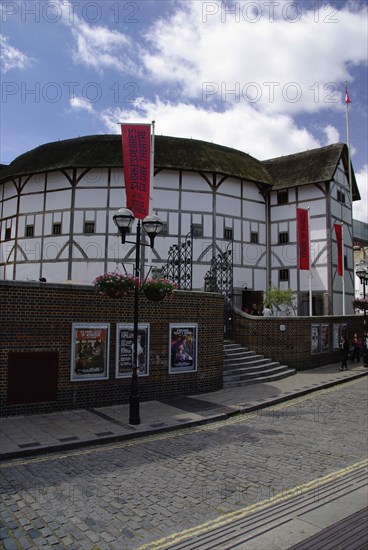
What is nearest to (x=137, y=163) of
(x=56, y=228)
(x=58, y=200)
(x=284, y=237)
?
(x=58, y=200)

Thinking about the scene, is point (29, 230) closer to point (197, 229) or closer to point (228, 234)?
point (197, 229)

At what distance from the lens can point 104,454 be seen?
25.4 ft

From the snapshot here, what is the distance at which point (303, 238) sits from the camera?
957 inches

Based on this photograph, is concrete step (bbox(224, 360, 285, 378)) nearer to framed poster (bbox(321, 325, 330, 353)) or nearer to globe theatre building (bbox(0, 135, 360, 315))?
framed poster (bbox(321, 325, 330, 353))

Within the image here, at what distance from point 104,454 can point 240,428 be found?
3.49 m

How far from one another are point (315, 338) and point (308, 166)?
47.5ft

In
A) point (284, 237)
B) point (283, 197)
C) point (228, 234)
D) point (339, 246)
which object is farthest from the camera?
point (283, 197)

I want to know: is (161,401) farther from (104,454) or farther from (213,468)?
(213,468)

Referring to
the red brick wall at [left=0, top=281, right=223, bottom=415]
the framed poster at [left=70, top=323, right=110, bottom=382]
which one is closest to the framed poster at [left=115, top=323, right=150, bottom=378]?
the red brick wall at [left=0, top=281, right=223, bottom=415]

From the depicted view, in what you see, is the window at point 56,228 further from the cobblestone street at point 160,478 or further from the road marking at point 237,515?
the road marking at point 237,515

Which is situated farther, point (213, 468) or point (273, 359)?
point (273, 359)

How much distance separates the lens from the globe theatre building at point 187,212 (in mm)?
25188

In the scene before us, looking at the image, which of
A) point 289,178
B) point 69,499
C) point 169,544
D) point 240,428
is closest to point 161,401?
point 240,428

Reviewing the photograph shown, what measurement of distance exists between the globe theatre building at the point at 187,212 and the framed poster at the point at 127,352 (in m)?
12.3
